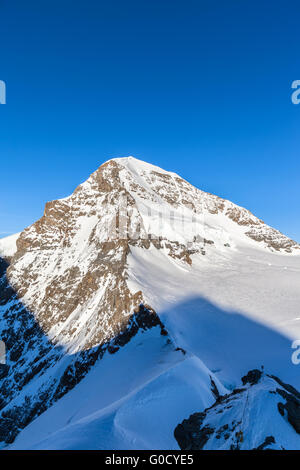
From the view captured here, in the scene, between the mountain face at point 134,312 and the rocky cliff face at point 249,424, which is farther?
the mountain face at point 134,312

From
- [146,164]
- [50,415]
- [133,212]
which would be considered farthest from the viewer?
[146,164]

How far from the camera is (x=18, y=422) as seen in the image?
4322 cm

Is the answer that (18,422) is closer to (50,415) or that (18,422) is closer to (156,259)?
(50,415)

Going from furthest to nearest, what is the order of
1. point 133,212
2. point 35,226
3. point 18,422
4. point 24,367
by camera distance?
point 35,226
point 133,212
point 24,367
point 18,422

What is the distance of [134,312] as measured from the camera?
132 ft

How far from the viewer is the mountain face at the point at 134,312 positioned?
18.4m

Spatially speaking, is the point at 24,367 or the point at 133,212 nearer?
the point at 24,367

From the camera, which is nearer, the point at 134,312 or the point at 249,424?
the point at 249,424

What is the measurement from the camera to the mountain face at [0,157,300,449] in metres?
18.4

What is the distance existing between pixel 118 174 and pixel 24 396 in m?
75.1

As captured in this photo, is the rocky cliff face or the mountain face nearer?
the rocky cliff face

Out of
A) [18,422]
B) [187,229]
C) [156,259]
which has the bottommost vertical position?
[18,422]

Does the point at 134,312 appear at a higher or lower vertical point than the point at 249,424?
higher

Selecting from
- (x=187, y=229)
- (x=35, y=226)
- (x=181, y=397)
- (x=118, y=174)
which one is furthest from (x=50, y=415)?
(x=118, y=174)
